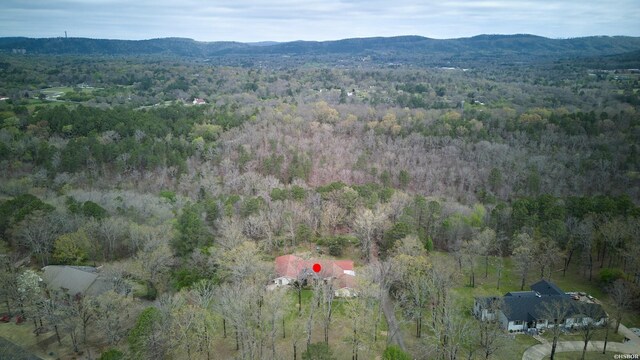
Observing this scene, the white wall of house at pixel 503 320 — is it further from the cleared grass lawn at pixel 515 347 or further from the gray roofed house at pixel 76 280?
the gray roofed house at pixel 76 280

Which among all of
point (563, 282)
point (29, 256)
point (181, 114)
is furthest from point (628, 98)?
point (29, 256)

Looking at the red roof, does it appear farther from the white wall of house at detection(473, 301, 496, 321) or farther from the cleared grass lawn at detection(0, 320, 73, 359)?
the cleared grass lawn at detection(0, 320, 73, 359)

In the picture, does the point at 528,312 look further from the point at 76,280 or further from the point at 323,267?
the point at 76,280

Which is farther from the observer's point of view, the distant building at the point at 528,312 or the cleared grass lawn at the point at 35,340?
the distant building at the point at 528,312

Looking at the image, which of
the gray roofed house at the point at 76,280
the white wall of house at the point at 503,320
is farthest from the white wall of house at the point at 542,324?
the gray roofed house at the point at 76,280

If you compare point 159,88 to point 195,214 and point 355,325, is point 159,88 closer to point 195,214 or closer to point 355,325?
point 195,214

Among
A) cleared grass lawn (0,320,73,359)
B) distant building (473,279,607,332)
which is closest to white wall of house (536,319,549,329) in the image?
distant building (473,279,607,332)

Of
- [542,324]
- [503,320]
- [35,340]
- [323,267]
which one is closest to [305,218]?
[323,267]
